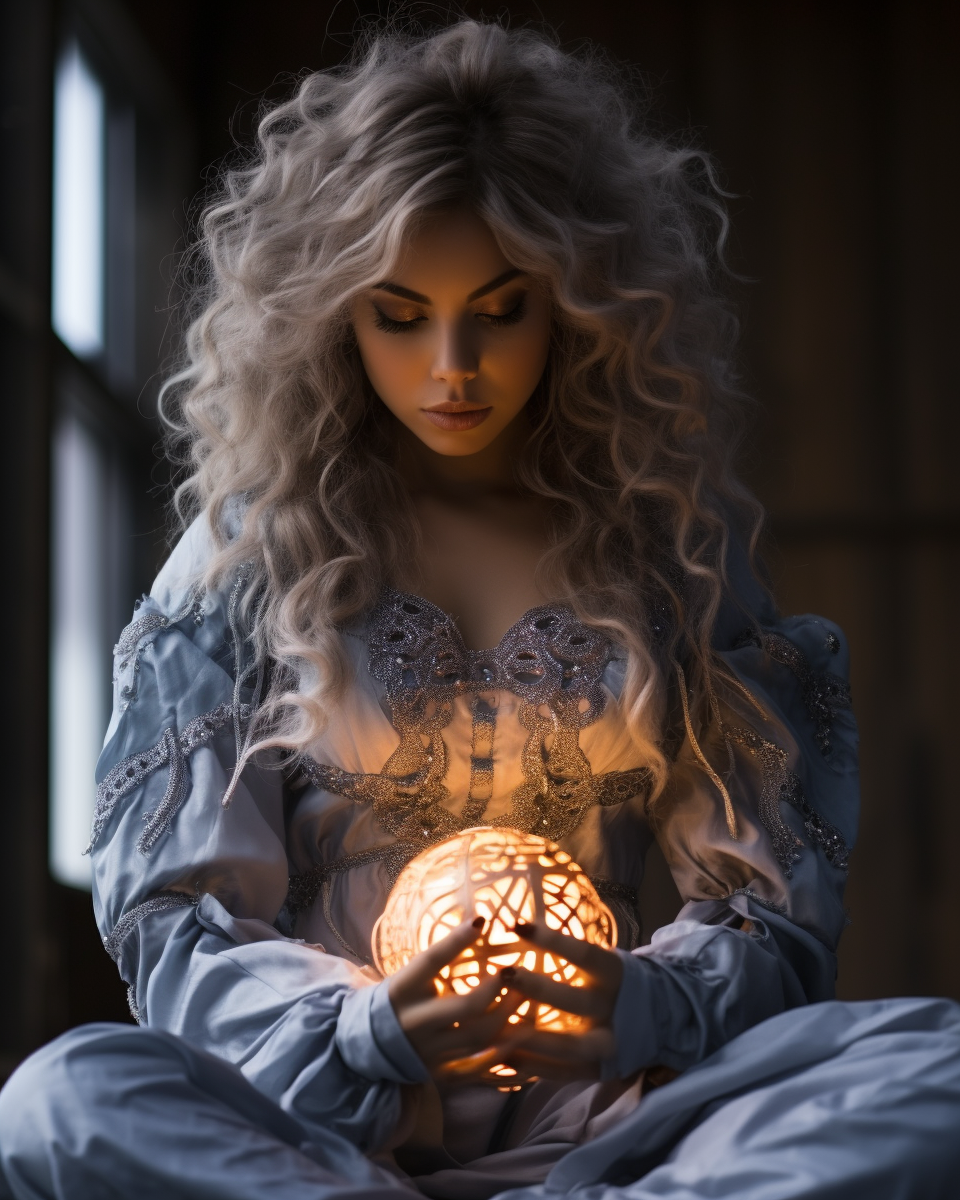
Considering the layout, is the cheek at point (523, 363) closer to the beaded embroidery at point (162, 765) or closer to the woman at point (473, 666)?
the woman at point (473, 666)

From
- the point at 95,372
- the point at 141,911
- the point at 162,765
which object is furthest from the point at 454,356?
the point at 95,372

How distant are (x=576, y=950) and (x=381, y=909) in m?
0.41

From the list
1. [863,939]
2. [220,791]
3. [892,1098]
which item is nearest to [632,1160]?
[892,1098]

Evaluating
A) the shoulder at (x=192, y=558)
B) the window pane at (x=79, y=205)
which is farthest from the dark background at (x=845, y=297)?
the shoulder at (x=192, y=558)

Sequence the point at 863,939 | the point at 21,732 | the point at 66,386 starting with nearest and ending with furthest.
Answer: the point at 21,732, the point at 66,386, the point at 863,939

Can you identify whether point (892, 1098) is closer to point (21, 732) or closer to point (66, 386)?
point (21, 732)

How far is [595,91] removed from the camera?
1841 millimetres

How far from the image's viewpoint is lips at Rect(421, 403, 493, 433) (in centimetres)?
164

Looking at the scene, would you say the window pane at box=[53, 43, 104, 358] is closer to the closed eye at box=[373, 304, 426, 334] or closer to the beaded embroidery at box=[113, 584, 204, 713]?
the beaded embroidery at box=[113, 584, 204, 713]

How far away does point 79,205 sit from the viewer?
12.1 feet

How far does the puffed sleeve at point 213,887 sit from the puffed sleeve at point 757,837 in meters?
0.27

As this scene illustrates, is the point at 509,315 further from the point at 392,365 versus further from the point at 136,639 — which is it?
the point at 136,639

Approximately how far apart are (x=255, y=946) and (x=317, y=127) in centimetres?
87

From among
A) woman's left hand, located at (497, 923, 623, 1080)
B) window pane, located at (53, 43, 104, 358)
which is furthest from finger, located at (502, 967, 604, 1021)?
window pane, located at (53, 43, 104, 358)
